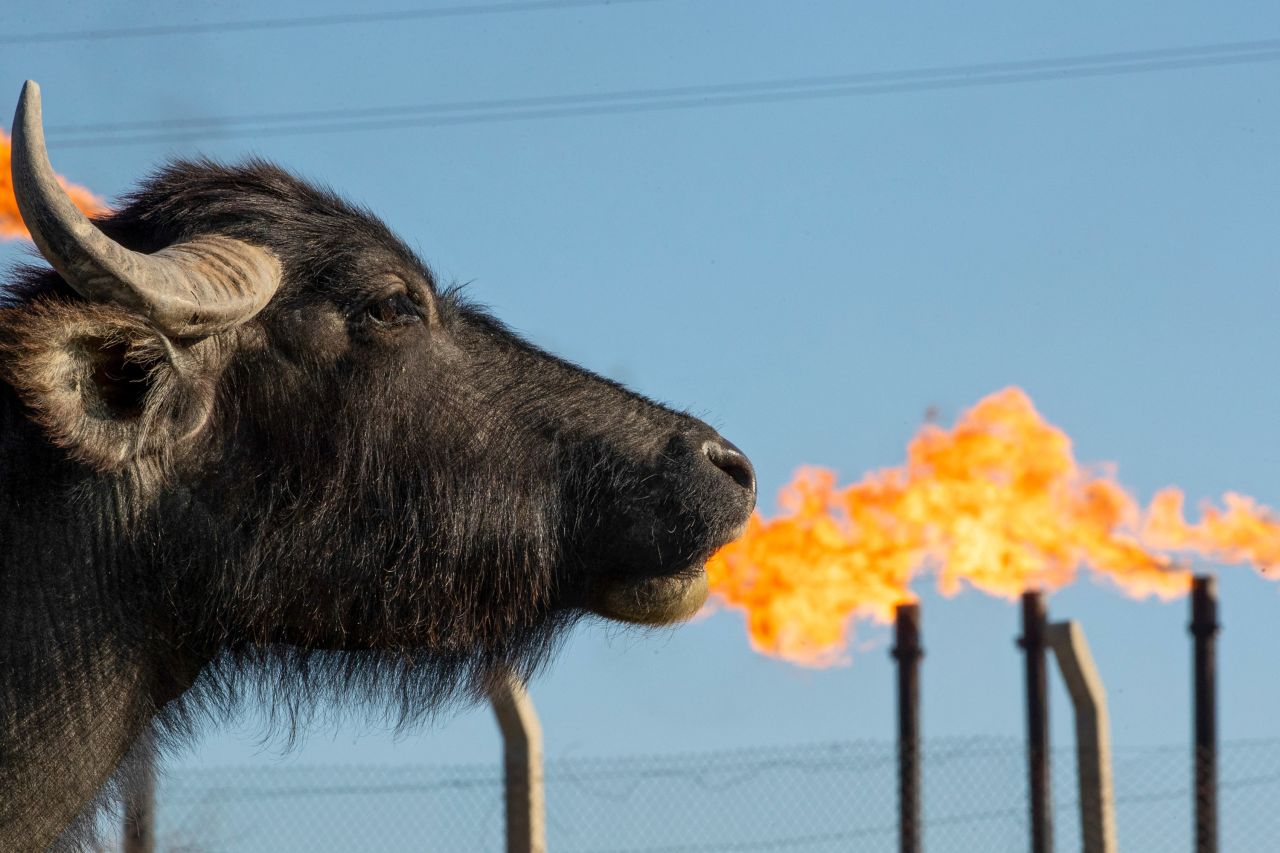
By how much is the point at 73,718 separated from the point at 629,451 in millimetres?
1534

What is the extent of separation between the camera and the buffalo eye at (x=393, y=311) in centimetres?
462

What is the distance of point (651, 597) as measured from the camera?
15.5 ft

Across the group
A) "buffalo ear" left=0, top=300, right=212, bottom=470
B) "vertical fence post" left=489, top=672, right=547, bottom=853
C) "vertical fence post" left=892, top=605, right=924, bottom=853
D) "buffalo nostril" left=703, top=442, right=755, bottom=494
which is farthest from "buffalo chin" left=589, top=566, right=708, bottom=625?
"vertical fence post" left=892, top=605, right=924, bottom=853

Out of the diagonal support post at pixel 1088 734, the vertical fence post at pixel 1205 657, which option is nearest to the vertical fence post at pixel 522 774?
the diagonal support post at pixel 1088 734

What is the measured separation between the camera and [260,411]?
14.5 ft

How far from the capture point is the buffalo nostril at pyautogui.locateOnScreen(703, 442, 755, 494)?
4.74 m

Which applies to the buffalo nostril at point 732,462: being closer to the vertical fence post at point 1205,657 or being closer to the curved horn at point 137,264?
the curved horn at point 137,264

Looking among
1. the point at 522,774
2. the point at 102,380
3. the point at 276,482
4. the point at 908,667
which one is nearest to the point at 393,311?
the point at 276,482

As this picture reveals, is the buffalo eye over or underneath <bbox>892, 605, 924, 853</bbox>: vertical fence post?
over

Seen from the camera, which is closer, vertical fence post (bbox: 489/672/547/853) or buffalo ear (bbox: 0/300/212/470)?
buffalo ear (bbox: 0/300/212/470)

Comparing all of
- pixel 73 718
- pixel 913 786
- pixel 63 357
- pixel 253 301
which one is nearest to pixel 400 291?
pixel 253 301

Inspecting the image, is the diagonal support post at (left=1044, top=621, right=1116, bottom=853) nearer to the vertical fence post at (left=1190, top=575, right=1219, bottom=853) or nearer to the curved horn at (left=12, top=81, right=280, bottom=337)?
the vertical fence post at (left=1190, top=575, right=1219, bottom=853)

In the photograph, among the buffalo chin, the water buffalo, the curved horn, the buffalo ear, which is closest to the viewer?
the curved horn

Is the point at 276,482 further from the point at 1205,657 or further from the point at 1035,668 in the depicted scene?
the point at 1205,657
